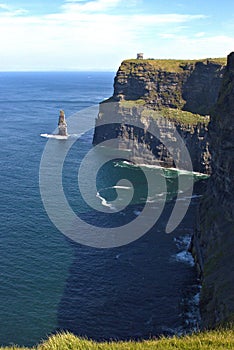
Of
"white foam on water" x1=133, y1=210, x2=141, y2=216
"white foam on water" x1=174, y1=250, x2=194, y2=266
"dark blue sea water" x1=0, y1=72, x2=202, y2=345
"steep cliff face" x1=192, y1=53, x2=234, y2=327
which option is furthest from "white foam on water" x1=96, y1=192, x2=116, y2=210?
"steep cliff face" x1=192, y1=53, x2=234, y2=327

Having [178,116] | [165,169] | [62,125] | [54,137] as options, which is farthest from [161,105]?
[54,137]

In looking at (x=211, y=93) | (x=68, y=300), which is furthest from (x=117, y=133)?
(x=68, y=300)

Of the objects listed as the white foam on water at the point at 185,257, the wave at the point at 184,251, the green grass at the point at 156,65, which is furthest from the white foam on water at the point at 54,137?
the white foam on water at the point at 185,257

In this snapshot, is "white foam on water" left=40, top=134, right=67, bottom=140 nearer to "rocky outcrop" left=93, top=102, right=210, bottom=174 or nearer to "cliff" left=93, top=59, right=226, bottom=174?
"cliff" left=93, top=59, right=226, bottom=174

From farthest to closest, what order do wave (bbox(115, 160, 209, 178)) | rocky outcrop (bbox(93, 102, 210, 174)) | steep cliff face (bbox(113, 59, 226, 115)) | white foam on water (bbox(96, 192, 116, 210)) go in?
1. steep cliff face (bbox(113, 59, 226, 115))
2. rocky outcrop (bbox(93, 102, 210, 174))
3. wave (bbox(115, 160, 209, 178))
4. white foam on water (bbox(96, 192, 116, 210))

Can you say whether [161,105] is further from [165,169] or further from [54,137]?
[54,137]

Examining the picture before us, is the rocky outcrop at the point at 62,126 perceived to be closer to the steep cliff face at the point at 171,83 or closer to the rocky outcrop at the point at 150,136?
the rocky outcrop at the point at 150,136
